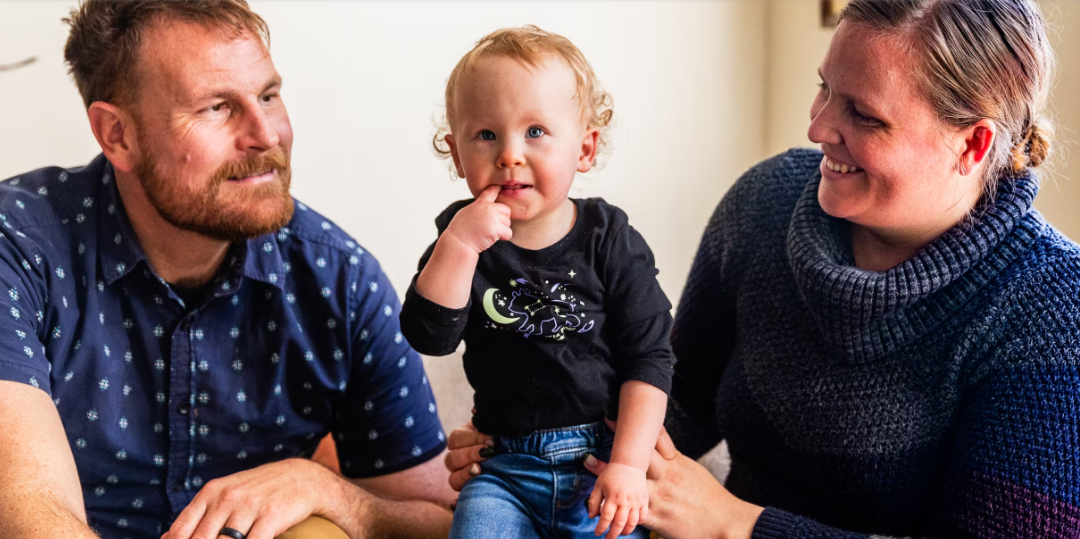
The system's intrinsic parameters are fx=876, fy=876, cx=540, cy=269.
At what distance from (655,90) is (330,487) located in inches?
71.2

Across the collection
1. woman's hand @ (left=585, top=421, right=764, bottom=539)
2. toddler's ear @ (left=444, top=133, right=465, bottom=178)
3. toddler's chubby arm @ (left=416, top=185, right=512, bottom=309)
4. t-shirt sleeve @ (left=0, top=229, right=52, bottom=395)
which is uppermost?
toddler's ear @ (left=444, top=133, right=465, bottom=178)

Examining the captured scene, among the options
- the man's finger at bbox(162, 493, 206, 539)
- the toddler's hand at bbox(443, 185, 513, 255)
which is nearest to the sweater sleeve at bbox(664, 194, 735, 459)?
the toddler's hand at bbox(443, 185, 513, 255)

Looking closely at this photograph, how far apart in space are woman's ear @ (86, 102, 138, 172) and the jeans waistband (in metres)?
0.92

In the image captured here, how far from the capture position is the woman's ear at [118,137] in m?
1.61

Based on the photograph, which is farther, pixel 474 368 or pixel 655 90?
pixel 655 90

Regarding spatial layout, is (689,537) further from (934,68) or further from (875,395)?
(934,68)

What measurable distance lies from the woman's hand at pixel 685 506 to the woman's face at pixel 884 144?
472mm

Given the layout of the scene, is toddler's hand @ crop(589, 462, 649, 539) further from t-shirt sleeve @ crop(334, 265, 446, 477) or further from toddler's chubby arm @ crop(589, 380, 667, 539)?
t-shirt sleeve @ crop(334, 265, 446, 477)

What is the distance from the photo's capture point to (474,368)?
4.10 feet

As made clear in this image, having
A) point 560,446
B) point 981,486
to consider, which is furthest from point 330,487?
point 981,486

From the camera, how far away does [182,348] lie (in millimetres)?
1591

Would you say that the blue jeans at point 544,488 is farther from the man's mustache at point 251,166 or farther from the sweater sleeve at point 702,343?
the man's mustache at point 251,166

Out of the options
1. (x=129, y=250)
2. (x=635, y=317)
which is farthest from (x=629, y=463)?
(x=129, y=250)

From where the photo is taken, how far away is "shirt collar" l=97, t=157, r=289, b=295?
5.15ft
